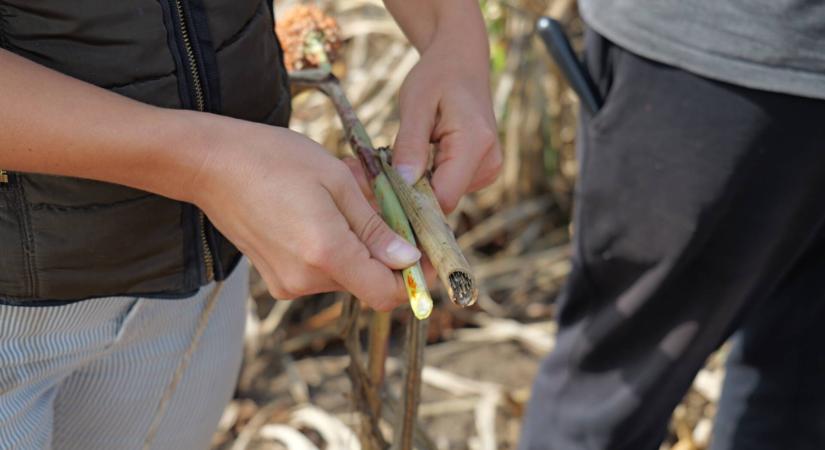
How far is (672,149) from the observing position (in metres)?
1.25

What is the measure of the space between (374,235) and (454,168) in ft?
0.50

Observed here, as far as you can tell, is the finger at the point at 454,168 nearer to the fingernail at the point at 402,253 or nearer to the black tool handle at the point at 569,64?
the fingernail at the point at 402,253

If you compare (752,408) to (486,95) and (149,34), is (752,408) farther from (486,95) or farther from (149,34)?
(149,34)

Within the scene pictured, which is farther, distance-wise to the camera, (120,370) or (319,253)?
(120,370)

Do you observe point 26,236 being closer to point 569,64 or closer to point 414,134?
point 414,134

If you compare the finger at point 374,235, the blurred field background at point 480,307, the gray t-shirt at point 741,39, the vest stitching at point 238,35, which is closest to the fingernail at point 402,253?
the finger at point 374,235

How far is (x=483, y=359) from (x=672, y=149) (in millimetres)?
1104

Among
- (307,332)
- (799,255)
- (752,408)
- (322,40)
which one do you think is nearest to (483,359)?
(307,332)

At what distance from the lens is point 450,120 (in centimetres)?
88

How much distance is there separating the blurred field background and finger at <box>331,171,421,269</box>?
1.11 meters

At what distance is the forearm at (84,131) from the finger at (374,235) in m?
0.11

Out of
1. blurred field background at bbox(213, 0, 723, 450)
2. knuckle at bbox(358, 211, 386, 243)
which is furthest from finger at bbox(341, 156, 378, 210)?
blurred field background at bbox(213, 0, 723, 450)

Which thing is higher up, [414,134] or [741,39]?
[414,134]

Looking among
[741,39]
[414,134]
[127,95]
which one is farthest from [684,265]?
[127,95]
